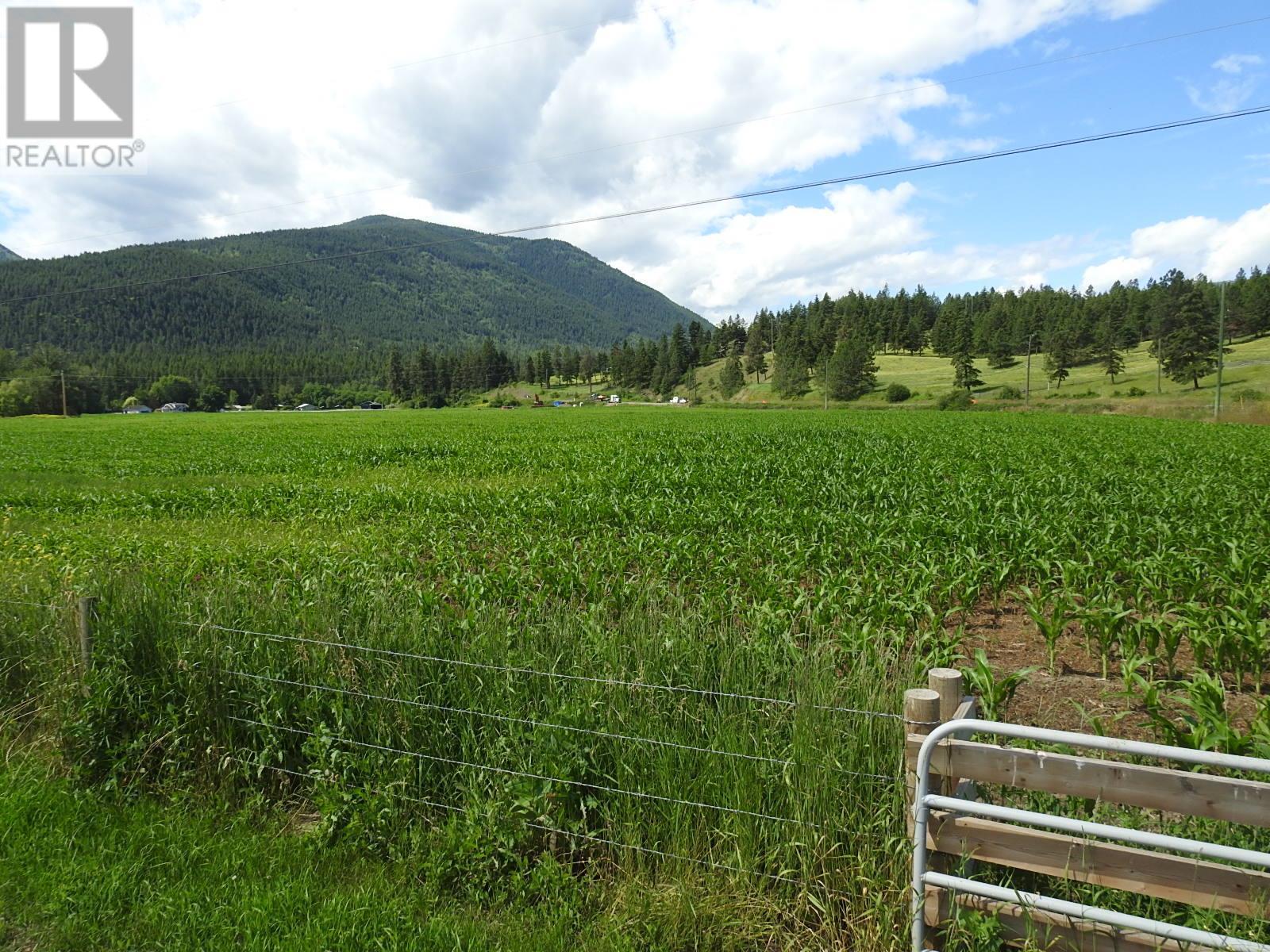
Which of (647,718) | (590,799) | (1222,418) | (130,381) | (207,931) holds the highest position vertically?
(130,381)

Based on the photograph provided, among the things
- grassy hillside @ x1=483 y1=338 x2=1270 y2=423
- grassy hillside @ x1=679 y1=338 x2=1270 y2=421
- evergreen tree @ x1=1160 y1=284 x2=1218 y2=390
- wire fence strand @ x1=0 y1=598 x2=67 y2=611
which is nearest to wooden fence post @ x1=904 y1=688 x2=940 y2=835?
wire fence strand @ x1=0 y1=598 x2=67 y2=611

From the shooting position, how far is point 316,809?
180 inches

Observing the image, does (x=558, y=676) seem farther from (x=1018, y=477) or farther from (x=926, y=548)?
(x=1018, y=477)

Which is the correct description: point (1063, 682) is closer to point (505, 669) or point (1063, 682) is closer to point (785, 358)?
point (505, 669)

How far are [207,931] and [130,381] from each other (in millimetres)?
168168

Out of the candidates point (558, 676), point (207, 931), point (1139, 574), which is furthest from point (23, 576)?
point (1139, 574)

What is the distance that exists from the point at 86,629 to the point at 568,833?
384cm

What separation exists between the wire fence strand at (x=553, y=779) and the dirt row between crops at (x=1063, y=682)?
2348 millimetres

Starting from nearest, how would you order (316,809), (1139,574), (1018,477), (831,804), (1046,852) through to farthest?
(1046,852) < (831,804) < (316,809) < (1139,574) < (1018,477)

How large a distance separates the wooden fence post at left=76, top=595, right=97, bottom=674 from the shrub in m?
78.5

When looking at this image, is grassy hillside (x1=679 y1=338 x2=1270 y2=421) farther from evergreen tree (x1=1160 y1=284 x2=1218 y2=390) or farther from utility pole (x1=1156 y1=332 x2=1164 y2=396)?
evergreen tree (x1=1160 y1=284 x2=1218 y2=390)

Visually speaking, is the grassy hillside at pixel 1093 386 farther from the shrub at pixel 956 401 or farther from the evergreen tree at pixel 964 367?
the shrub at pixel 956 401

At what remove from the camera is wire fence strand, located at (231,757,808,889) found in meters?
3.63

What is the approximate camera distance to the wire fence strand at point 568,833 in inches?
143
